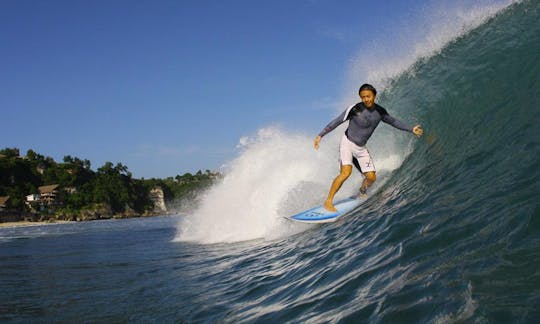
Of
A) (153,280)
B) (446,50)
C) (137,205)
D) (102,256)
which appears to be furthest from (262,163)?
(137,205)

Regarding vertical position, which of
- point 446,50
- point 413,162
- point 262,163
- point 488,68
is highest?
point 446,50

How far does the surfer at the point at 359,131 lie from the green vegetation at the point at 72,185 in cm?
8081

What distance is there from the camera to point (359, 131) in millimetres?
7832

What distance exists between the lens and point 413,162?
28.0 feet

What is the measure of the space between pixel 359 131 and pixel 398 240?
11.7 ft

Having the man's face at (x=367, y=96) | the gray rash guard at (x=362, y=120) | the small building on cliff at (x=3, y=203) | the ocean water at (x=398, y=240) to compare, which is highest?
the small building on cliff at (x=3, y=203)

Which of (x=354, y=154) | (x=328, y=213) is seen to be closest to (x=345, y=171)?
(x=354, y=154)

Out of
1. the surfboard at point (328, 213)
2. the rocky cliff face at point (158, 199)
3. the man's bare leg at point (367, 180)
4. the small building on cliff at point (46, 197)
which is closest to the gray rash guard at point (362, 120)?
the man's bare leg at point (367, 180)

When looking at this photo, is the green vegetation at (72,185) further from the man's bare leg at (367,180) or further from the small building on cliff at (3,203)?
the man's bare leg at (367,180)

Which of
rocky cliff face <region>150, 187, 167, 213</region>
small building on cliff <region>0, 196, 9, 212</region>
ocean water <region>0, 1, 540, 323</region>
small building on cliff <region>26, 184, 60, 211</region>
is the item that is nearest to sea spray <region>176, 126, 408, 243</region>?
ocean water <region>0, 1, 540, 323</region>

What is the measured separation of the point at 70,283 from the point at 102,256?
13.1 feet

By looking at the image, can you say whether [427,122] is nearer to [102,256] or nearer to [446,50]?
[446,50]

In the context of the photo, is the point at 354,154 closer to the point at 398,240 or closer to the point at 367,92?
the point at 367,92

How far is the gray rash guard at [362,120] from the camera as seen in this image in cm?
757
